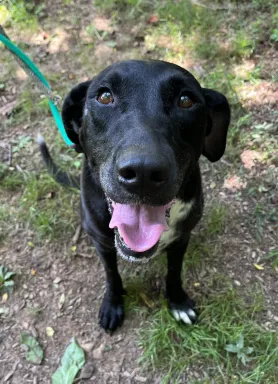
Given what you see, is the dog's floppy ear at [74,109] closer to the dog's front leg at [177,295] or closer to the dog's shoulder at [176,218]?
the dog's shoulder at [176,218]

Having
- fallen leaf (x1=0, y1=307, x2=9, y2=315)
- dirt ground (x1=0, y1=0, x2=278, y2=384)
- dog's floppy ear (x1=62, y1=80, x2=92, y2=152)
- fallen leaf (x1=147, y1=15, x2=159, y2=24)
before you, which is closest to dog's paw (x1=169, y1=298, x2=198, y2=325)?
dirt ground (x1=0, y1=0, x2=278, y2=384)

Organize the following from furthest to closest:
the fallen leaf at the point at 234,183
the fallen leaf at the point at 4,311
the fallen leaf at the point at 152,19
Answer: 1. the fallen leaf at the point at 152,19
2. the fallen leaf at the point at 234,183
3. the fallen leaf at the point at 4,311

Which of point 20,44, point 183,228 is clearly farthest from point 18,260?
point 20,44

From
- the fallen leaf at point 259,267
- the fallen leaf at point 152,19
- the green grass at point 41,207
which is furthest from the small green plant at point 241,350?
the fallen leaf at point 152,19

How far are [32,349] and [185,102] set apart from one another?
6.21 ft

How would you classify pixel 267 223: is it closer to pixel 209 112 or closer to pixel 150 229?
pixel 209 112

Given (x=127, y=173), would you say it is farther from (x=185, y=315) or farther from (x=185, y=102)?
(x=185, y=315)

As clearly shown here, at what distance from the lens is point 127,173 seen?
169 centimetres

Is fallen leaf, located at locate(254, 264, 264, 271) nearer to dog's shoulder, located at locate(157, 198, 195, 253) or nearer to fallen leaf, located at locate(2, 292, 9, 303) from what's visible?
dog's shoulder, located at locate(157, 198, 195, 253)

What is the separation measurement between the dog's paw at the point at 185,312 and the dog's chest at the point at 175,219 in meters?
0.60

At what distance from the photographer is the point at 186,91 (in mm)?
2092

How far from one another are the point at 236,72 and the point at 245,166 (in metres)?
1.10

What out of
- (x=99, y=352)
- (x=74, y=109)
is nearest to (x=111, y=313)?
(x=99, y=352)

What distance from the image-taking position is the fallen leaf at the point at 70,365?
105 inches
